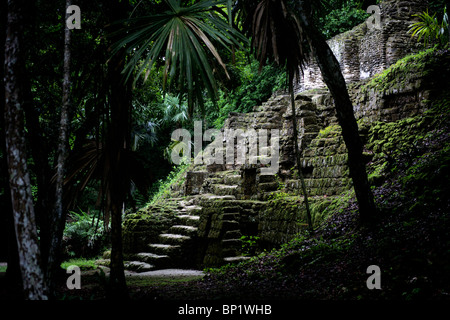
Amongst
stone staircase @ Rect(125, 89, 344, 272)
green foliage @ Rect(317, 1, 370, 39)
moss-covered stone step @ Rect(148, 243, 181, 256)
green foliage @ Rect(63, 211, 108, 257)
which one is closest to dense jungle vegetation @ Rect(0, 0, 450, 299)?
stone staircase @ Rect(125, 89, 344, 272)

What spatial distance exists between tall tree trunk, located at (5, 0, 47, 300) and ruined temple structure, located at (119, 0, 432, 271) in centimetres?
563

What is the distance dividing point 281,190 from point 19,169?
7939 millimetres

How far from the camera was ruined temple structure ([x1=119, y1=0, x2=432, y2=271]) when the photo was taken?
860cm

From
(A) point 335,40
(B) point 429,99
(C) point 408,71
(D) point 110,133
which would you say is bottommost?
(D) point 110,133

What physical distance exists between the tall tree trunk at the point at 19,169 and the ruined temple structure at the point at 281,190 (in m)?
5.63

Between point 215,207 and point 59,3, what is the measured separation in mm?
5930

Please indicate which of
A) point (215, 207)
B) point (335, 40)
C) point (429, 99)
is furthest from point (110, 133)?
point (335, 40)

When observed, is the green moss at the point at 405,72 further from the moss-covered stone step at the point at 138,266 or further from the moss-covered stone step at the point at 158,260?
the moss-covered stone step at the point at 138,266

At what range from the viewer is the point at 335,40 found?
699 inches

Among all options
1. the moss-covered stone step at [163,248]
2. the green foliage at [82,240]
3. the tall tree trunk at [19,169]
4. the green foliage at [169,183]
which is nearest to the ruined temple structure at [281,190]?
the moss-covered stone step at [163,248]

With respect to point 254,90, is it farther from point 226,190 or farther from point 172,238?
point 172,238

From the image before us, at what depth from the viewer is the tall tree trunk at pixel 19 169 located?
3.15 m

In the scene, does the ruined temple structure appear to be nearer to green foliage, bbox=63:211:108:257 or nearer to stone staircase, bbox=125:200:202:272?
stone staircase, bbox=125:200:202:272

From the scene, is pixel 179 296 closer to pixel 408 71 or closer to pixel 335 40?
pixel 408 71
